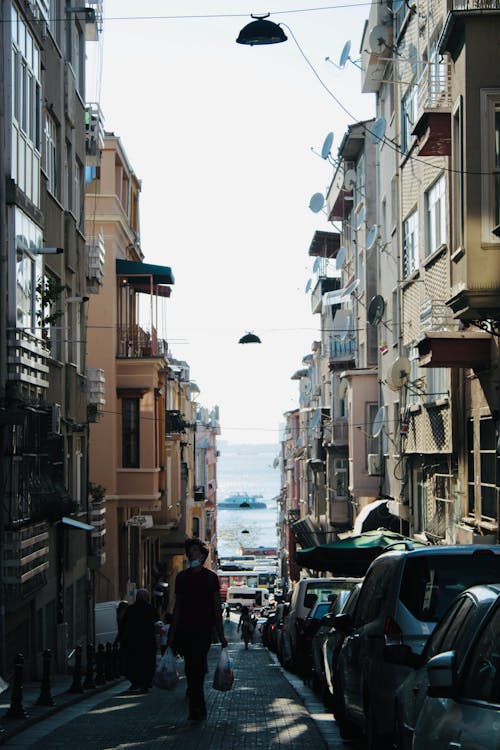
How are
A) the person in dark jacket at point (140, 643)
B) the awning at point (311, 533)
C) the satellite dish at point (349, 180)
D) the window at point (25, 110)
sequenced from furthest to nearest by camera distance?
1. the awning at point (311, 533)
2. the satellite dish at point (349, 180)
3. the window at point (25, 110)
4. the person in dark jacket at point (140, 643)

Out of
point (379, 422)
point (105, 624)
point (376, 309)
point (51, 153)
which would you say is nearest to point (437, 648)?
point (51, 153)

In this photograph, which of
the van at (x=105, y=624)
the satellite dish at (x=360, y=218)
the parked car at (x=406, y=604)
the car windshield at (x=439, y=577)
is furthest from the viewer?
the satellite dish at (x=360, y=218)

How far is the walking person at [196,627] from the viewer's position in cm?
1184

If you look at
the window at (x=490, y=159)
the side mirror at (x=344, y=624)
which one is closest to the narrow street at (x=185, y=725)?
the side mirror at (x=344, y=624)

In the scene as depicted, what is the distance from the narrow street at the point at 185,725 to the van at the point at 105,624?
1632 cm

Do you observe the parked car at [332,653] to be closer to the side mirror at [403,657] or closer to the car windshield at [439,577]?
the car windshield at [439,577]

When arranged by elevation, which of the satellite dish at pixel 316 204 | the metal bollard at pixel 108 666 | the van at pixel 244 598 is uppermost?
the satellite dish at pixel 316 204

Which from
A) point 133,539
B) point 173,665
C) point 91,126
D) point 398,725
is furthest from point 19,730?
point 133,539

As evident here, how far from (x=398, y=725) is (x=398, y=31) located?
25.9 metres

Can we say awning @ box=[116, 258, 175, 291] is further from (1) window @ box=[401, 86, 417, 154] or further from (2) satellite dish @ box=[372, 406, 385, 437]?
(1) window @ box=[401, 86, 417, 154]

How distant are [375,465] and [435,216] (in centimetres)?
1392

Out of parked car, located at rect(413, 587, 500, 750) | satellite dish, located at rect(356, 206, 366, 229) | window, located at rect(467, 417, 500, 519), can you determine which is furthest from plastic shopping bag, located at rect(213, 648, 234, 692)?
satellite dish, located at rect(356, 206, 366, 229)

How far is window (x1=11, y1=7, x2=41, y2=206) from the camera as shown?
64.0ft

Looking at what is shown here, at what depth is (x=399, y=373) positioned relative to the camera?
2891cm
